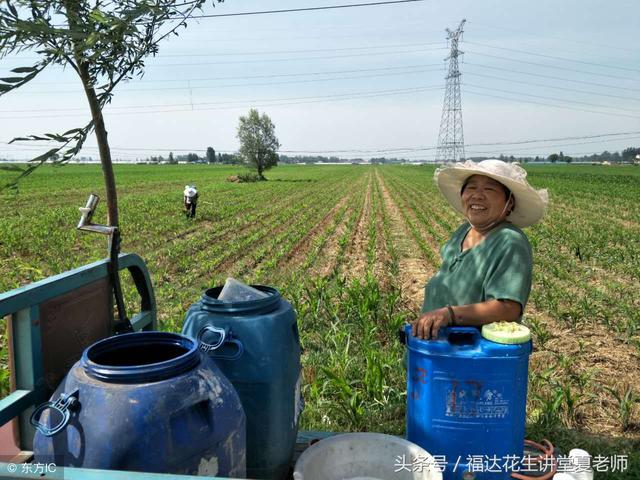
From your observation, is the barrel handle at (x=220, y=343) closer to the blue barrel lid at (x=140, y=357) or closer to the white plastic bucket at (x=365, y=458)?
the blue barrel lid at (x=140, y=357)

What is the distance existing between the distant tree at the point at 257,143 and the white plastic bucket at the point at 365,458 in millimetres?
51935

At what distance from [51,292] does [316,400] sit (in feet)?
7.99

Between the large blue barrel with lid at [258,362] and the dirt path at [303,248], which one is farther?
the dirt path at [303,248]

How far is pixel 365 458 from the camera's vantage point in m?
2.00

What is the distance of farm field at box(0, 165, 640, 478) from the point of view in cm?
391

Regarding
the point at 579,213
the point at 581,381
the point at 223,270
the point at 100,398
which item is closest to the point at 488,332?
the point at 100,398

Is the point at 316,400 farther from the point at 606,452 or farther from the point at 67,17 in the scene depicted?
the point at 67,17

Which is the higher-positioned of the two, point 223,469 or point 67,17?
point 67,17

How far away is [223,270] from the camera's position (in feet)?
32.6

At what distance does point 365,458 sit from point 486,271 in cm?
96

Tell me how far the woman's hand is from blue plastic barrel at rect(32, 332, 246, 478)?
0.88 m

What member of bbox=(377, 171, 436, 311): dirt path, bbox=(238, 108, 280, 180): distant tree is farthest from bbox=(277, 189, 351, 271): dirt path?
bbox=(238, 108, 280, 180): distant tree

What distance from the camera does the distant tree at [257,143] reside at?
176ft

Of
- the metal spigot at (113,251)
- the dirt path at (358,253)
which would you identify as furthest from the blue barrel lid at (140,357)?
the dirt path at (358,253)
